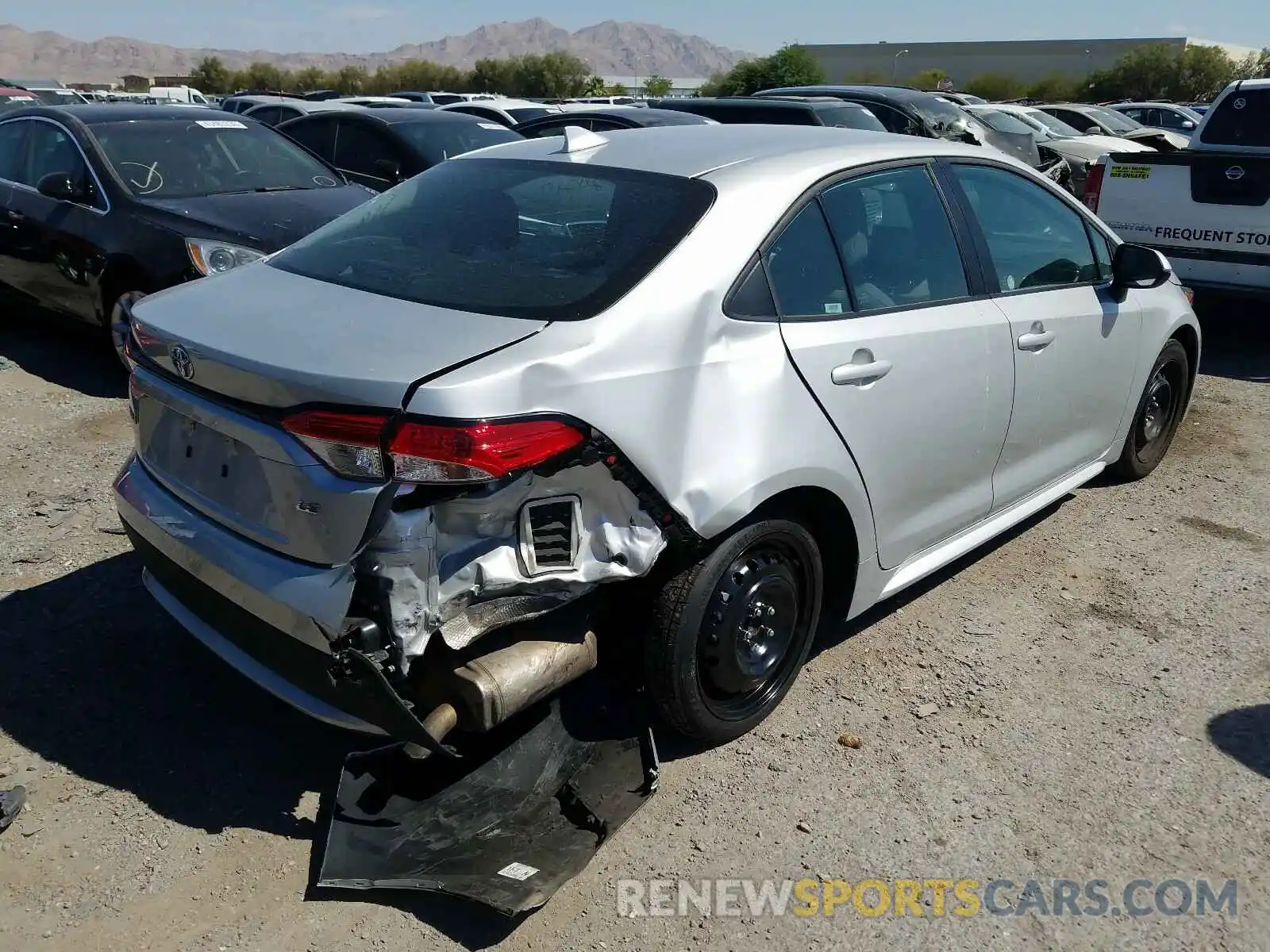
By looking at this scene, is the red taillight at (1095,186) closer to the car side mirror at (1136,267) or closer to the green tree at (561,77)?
the car side mirror at (1136,267)

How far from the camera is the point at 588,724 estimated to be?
3002 millimetres

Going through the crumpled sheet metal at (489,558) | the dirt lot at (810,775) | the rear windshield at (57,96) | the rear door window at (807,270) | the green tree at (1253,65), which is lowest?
the rear windshield at (57,96)

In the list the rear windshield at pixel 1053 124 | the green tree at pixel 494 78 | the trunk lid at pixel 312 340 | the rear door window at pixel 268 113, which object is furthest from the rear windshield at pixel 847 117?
the green tree at pixel 494 78

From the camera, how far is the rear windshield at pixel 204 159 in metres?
6.63

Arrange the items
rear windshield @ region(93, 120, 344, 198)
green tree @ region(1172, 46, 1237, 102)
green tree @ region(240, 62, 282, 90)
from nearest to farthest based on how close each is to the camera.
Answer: rear windshield @ region(93, 120, 344, 198) → green tree @ region(1172, 46, 1237, 102) → green tree @ region(240, 62, 282, 90)

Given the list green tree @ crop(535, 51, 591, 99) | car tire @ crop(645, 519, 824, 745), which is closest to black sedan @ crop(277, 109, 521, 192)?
car tire @ crop(645, 519, 824, 745)

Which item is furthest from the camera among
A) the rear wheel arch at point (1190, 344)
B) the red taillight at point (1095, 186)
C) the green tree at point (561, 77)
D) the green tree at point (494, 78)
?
the green tree at point (494, 78)

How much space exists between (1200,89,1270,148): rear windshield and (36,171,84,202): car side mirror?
27.6ft

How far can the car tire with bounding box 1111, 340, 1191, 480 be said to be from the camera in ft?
16.7

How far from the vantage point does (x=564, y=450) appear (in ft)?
8.13

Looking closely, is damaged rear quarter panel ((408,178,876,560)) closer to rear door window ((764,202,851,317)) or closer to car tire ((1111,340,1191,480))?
rear door window ((764,202,851,317))

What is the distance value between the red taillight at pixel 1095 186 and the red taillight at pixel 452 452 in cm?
705

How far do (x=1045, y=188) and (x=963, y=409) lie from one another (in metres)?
1.32

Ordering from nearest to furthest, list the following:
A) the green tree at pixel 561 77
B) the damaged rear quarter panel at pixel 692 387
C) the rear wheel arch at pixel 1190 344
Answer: the damaged rear quarter panel at pixel 692 387 → the rear wheel arch at pixel 1190 344 → the green tree at pixel 561 77
